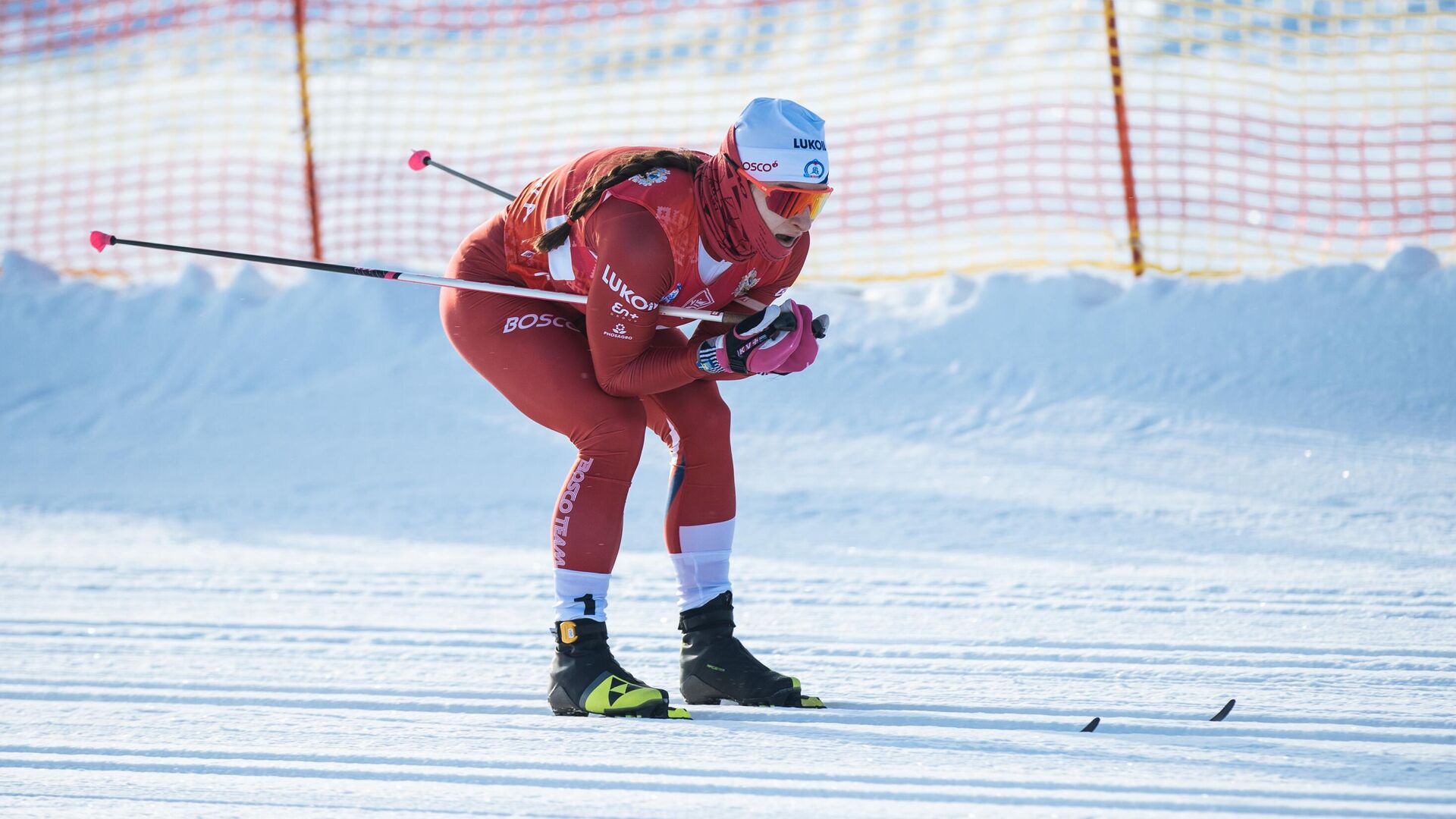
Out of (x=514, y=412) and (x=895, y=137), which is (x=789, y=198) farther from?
(x=895, y=137)

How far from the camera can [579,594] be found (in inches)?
130

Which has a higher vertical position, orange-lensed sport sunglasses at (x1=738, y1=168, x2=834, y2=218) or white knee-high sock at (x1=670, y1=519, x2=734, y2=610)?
orange-lensed sport sunglasses at (x1=738, y1=168, x2=834, y2=218)

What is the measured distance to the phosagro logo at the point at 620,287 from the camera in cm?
305

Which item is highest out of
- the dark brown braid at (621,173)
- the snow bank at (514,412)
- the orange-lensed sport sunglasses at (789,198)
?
the dark brown braid at (621,173)

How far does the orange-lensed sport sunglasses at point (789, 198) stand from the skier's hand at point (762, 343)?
0.20 metres

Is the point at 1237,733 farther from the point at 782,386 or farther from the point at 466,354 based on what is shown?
the point at 782,386

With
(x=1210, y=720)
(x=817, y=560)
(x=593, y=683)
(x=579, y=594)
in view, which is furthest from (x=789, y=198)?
(x=817, y=560)

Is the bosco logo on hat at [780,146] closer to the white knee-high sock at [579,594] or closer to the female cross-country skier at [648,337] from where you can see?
the female cross-country skier at [648,337]

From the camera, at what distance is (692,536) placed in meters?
3.43

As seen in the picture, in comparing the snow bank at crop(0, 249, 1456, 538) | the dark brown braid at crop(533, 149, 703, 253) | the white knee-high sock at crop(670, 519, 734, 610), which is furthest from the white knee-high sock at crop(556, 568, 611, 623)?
the snow bank at crop(0, 249, 1456, 538)

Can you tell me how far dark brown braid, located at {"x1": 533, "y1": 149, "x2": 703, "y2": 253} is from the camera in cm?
316

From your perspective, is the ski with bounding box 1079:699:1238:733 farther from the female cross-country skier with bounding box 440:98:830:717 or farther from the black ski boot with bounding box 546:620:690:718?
the black ski boot with bounding box 546:620:690:718

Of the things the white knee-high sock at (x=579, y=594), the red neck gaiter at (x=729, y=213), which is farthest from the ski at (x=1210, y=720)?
the red neck gaiter at (x=729, y=213)

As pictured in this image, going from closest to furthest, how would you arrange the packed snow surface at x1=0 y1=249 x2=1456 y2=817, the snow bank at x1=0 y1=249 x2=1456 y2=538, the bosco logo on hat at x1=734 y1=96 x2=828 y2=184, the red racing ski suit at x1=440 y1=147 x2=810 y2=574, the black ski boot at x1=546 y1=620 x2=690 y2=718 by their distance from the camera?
the packed snow surface at x1=0 y1=249 x2=1456 y2=817 → the bosco logo on hat at x1=734 y1=96 x2=828 y2=184 → the red racing ski suit at x1=440 y1=147 x2=810 y2=574 → the black ski boot at x1=546 y1=620 x2=690 y2=718 → the snow bank at x1=0 y1=249 x2=1456 y2=538
